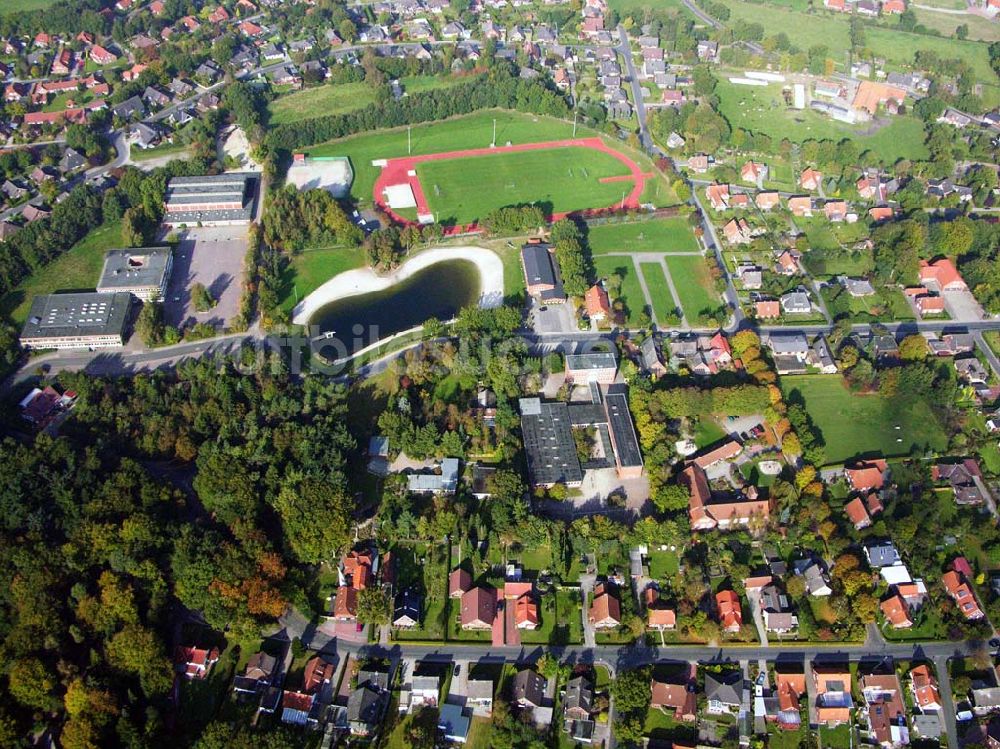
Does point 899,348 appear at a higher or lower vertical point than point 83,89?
lower

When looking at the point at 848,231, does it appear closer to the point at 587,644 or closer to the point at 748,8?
the point at 587,644

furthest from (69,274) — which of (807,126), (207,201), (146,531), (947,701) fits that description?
(807,126)

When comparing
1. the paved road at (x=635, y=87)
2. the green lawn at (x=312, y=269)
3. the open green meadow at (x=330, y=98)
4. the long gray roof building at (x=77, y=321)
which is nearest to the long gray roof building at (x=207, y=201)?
the green lawn at (x=312, y=269)

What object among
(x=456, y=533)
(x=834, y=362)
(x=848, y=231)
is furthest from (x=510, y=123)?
(x=456, y=533)

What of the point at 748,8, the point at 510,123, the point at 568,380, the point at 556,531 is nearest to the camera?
the point at 556,531

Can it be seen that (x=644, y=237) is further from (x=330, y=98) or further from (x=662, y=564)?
(x=330, y=98)

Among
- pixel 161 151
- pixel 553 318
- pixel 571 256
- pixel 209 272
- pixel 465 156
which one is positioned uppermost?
pixel 161 151
